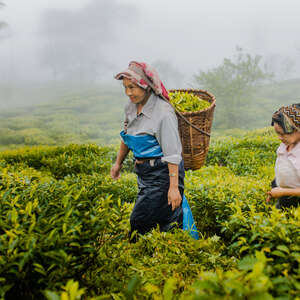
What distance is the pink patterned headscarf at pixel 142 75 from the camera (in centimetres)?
213

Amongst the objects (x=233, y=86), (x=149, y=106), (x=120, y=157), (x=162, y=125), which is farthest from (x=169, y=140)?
(x=233, y=86)

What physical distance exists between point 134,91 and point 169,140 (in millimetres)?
516

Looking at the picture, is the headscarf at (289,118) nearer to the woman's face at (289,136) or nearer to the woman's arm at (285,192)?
the woman's face at (289,136)

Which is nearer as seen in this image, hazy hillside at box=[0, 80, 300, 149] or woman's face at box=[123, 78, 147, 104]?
woman's face at box=[123, 78, 147, 104]

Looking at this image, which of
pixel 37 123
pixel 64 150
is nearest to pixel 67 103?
pixel 37 123

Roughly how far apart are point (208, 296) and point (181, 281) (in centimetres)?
54

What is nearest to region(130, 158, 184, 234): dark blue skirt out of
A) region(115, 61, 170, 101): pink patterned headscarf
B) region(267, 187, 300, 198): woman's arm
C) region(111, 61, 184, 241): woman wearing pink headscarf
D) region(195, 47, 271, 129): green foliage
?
region(111, 61, 184, 241): woman wearing pink headscarf

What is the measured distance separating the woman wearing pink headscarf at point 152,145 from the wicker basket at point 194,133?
202 mm

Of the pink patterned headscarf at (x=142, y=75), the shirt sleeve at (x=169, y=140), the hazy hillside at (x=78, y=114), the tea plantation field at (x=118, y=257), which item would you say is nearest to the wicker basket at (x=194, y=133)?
the shirt sleeve at (x=169, y=140)

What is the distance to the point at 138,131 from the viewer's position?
236 centimetres

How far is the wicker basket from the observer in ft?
8.13

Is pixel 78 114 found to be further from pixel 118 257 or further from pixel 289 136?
pixel 118 257

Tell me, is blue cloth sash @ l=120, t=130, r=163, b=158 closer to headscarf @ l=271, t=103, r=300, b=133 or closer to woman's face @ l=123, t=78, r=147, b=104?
woman's face @ l=123, t=78, r=147, b=104

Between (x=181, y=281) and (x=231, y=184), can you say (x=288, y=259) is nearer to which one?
(x=181, y=281)
